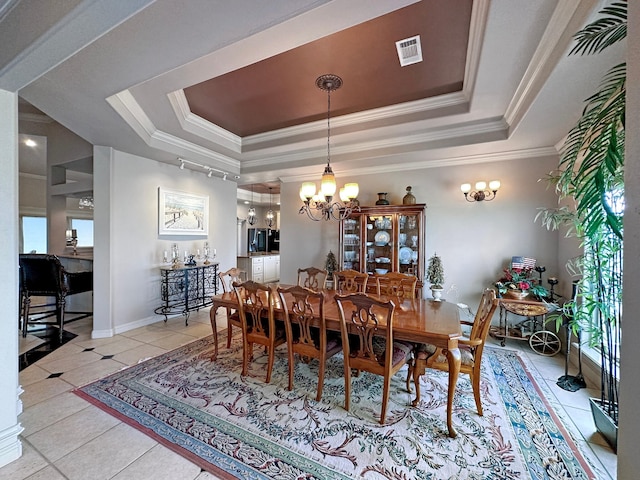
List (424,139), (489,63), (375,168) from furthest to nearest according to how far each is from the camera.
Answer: (375,168) < (424,139) < (489,63)

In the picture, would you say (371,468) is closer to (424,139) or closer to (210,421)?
(210,421)

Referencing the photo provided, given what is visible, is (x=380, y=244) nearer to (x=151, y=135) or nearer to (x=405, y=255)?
(x=405, y=255)

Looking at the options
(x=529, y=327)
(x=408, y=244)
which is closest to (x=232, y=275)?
(x=408, y=244)

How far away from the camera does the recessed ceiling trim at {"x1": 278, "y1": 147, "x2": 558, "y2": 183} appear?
12.4ft

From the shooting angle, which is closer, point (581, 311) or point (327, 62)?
point (581, 311)

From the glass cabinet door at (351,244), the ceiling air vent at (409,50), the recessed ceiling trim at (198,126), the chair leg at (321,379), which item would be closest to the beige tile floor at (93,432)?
the chair leg at (321,379)

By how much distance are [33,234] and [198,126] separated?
7486 millimetres

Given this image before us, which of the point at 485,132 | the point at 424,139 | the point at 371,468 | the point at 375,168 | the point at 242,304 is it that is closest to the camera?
the point at 371,468

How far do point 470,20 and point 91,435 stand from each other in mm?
4147

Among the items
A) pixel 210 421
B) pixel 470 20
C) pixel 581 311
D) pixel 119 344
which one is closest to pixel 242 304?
pixel 210 421

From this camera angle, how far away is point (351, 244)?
477cm

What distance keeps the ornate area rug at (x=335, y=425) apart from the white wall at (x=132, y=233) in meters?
1.58

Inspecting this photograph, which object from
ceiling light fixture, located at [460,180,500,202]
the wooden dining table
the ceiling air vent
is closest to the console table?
the wooden dining table

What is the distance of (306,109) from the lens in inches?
138
